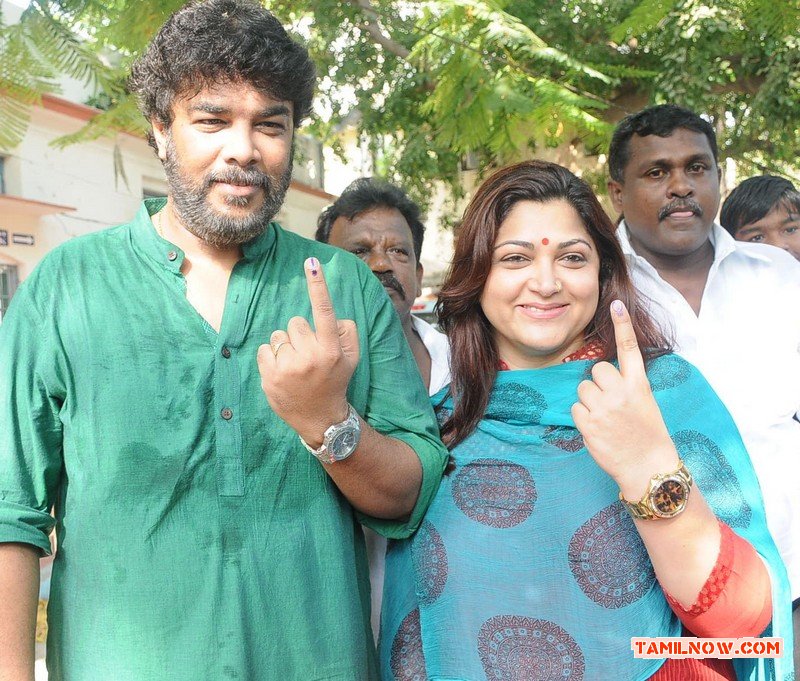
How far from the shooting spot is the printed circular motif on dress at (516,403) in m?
2.06

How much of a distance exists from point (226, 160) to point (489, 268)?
0.75m

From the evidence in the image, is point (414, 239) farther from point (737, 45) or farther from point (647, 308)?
point (737, 45)

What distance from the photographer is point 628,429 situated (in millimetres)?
1596

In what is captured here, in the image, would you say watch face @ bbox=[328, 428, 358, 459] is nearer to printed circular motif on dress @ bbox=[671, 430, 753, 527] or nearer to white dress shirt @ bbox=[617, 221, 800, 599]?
printed circular motif on dress @ bbox=[671, 430, 753, 527]

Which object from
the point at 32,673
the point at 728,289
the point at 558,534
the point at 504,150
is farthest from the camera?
the point at 504,150

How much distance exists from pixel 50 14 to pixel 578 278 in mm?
1487

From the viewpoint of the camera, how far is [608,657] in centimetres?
177

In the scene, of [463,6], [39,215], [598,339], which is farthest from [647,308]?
[39,215]

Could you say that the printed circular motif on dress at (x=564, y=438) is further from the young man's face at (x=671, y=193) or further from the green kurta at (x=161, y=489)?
the young man's face at (x=671, y=193)

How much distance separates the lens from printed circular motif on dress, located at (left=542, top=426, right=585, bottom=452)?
201 centimetres

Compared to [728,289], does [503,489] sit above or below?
below

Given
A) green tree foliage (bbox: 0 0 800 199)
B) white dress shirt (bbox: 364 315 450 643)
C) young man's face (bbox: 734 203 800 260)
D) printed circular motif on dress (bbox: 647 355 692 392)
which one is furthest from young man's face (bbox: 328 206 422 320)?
young man's face (bbox: 734 203 800 260)

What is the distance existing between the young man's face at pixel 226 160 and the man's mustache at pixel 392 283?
106 cm

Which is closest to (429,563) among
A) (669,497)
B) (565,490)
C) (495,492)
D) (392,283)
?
(495,492)
